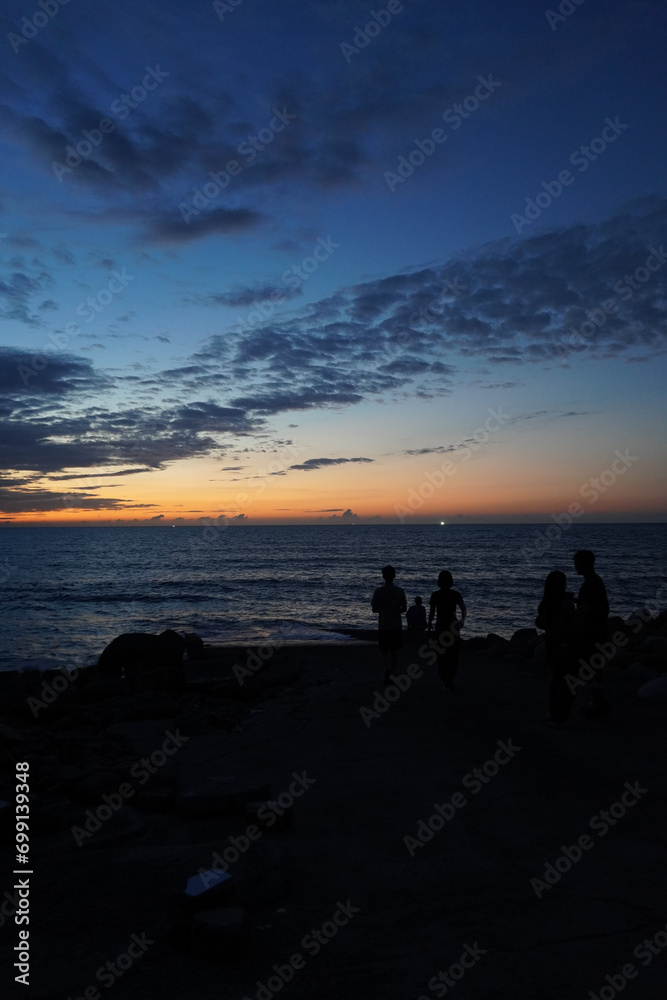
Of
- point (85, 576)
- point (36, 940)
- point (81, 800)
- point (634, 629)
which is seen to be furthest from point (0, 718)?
point (85, 576)

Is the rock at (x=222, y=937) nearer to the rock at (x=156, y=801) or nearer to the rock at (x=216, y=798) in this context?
the rock at (x=216, y=798)

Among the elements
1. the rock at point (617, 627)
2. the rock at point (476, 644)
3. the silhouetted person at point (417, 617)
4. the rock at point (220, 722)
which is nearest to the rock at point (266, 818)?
the rock at point (220, 722)

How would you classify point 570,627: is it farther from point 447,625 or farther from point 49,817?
point 49,817

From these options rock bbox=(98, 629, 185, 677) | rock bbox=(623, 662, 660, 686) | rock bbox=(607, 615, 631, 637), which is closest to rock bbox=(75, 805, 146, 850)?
rock bbox=(623, 662, 660, 686)

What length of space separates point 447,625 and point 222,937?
303 inches

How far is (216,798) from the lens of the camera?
5.82 meters

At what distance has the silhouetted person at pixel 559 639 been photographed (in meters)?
8.54

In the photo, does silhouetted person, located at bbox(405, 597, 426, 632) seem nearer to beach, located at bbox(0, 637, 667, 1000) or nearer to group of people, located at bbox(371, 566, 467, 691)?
group of people, located at bbox(371, 566, 467, 691)

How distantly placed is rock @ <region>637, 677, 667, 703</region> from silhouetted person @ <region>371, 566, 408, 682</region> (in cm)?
407

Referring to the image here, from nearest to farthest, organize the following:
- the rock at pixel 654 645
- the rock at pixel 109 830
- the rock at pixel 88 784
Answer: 1. the rock at pixel 109 830
2. the rock at pixel 88 784
3. the rock at pixel 654 645

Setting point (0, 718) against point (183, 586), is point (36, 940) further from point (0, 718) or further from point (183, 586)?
point (183, 586)

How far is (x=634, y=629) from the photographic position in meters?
20.0

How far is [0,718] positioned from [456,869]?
1032cm

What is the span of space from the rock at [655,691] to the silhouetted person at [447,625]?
120 inches
